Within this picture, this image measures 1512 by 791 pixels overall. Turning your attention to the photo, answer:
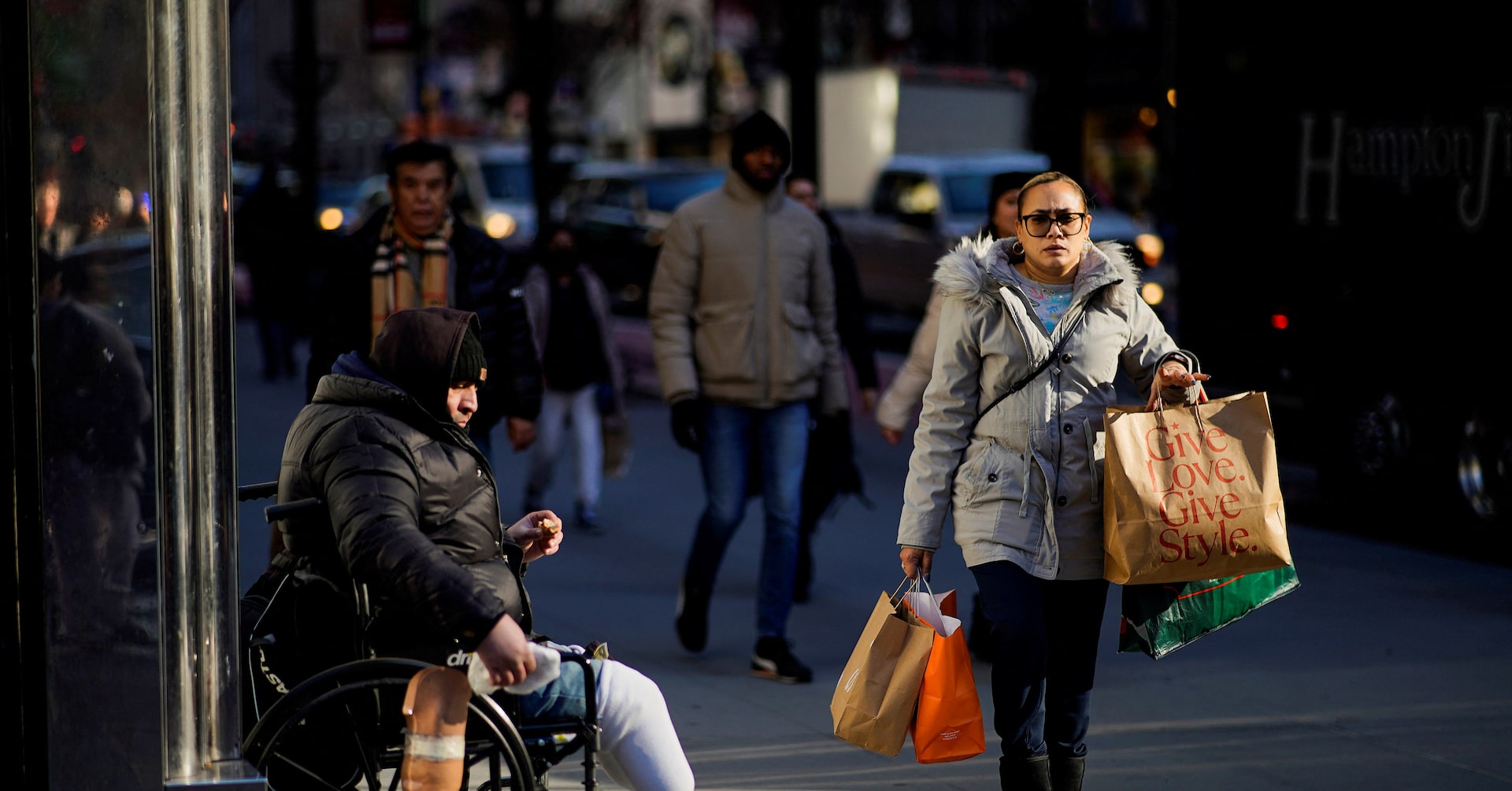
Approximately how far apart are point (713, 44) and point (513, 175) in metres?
18.1

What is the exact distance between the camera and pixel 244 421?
12547 millimetres

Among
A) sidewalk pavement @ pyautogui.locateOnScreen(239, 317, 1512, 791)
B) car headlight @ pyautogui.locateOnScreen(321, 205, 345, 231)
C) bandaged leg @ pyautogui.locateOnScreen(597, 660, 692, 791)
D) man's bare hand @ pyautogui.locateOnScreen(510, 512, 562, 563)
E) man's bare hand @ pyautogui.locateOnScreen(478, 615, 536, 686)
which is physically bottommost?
sidewalk pavement @ pyautogui.locateOnScreen(239, 317, 1512, 791)

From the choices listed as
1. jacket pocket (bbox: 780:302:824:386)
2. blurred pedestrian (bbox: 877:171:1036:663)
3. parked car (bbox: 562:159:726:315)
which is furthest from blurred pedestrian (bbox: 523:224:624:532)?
parked car (bbox: 562:159:726:315)

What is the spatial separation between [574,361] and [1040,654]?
16.9 ft

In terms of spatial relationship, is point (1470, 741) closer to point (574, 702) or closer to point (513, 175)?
point (574, 702)

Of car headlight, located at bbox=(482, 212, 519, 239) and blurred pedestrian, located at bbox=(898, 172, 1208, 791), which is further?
car headlight, located at bbox=(482, 212, 519, 239)

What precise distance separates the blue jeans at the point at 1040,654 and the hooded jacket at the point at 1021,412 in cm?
7

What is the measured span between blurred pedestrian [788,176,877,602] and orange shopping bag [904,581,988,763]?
2606 millimetres

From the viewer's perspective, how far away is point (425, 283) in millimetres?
5793

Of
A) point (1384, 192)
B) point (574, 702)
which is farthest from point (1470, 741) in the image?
point (1384, 192)

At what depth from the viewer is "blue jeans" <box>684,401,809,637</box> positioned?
6.10 m

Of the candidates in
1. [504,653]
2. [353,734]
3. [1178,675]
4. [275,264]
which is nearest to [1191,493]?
[504,653]

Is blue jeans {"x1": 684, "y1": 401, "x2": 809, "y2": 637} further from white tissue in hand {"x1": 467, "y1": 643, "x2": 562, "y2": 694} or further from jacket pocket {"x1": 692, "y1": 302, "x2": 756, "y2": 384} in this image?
white tissue in hand {"x1": 467, "y1": 643, "x2": 562, "y2": 694}

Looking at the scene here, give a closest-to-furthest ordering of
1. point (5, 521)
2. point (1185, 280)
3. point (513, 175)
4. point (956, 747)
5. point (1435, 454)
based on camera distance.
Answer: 1. point (5, 521)
2. point (956, 747)
3. point (1435, 454)
4. point (1185, 280)
5. point (513, 175)
